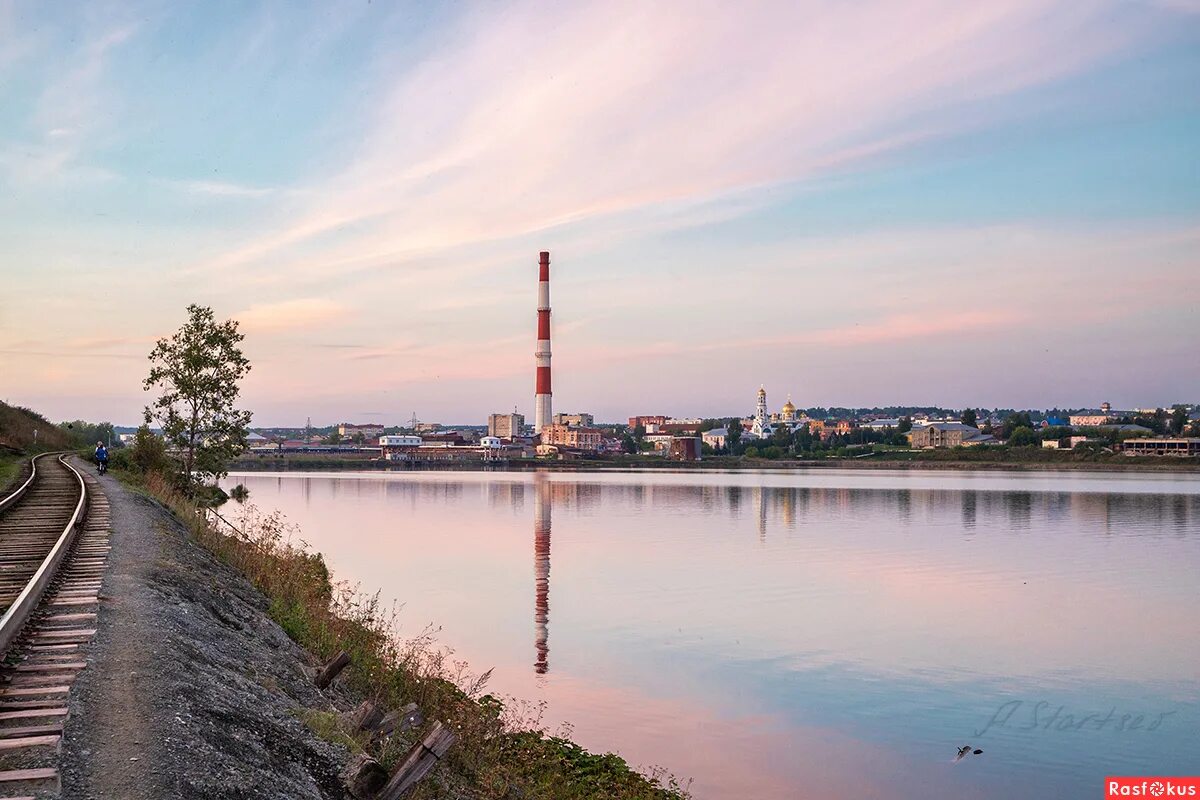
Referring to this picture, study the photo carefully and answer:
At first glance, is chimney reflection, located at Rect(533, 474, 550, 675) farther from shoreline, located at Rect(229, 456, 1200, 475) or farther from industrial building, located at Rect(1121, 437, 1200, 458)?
industrial building, located at Rect(1121, 437, 1200, 458)

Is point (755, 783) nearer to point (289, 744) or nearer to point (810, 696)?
point (810, 696)

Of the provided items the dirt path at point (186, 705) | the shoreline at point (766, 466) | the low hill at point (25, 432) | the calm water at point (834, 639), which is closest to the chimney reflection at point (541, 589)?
the calm water at point (834, 639)

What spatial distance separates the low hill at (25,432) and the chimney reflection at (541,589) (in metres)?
28.4

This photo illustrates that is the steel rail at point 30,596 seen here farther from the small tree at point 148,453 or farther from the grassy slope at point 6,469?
the small tree at point 148,453

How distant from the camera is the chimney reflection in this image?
24.9m

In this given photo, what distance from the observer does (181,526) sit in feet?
81.6

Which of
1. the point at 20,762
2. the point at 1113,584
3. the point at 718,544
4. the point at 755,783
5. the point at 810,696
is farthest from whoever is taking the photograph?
the point at 718,544

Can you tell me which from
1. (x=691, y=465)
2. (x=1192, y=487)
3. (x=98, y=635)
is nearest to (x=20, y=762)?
(x=98, y=635)

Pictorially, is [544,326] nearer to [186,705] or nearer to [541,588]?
[541,588]

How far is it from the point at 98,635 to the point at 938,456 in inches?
7456

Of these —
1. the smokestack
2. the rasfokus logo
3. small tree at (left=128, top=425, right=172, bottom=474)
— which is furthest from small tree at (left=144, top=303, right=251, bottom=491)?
the smokestack

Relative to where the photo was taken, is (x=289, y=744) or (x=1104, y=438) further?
(x=1104, y=438)

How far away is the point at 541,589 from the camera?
116 feet

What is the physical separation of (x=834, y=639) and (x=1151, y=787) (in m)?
11.4
